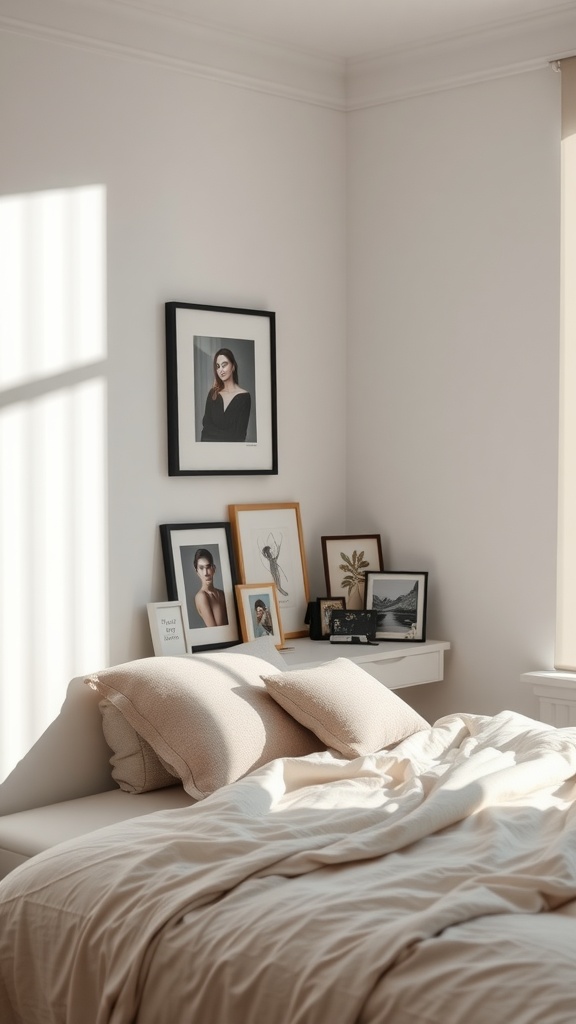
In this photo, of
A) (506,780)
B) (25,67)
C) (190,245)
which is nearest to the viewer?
(506,780)

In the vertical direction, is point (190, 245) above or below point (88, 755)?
above

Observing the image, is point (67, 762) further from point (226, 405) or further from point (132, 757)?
point (226, 405)

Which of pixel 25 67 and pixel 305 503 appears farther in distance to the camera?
pixel 305 503

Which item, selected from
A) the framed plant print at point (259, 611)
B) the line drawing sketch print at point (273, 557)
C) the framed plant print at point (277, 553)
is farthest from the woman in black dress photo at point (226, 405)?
the framed plant print at point (259, 611)

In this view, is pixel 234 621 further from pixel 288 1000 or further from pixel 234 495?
pixel 288 1000

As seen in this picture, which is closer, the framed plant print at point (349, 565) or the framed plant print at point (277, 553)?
the framed plant print at point (277, 553)

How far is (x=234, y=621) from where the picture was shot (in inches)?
163

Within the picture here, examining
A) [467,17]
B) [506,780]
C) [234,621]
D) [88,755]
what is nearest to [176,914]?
[506,780]

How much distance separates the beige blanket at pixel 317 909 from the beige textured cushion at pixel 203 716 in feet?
1.12

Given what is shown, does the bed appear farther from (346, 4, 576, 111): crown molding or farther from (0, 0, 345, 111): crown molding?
(346, 4, 576, 111): crown molding

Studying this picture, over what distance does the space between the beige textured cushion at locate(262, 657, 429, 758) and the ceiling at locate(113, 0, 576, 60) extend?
223 cm

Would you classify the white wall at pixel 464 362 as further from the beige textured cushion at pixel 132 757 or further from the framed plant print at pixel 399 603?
the beige textured cushion at pixel 132 757

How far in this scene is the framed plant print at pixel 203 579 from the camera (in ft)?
12.9

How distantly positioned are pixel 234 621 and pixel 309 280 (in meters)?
1.39
